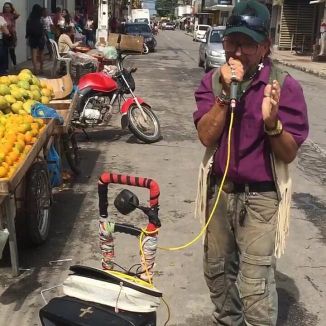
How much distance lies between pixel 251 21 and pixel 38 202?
265 cm

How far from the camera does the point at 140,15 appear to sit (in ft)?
208

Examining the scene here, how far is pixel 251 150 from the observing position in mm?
2682

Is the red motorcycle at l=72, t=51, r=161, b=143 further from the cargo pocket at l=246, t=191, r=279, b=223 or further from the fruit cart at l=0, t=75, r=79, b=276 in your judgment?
the cargo pocket at l=246, t=191, r=279, b=223

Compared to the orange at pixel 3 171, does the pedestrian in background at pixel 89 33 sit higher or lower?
lower

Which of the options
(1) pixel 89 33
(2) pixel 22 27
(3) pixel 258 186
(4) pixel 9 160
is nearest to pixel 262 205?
(3) pixel 258 186

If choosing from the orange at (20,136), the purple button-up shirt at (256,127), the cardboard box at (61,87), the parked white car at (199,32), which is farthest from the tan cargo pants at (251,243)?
the parked white car at (199,32)

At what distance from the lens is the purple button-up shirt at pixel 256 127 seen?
2611mm

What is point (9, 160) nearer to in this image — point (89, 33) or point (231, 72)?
point (231, 72)

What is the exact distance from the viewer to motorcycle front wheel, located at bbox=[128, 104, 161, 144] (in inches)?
334

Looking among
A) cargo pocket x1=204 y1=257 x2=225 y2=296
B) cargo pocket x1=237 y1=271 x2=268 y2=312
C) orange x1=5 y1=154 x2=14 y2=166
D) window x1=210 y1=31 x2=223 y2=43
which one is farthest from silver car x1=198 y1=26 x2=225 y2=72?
cargo pocket x1=237 y1=271 x2=268 y2=312

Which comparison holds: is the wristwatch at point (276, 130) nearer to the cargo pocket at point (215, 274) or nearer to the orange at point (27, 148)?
the cargo pocket at point (215, 274)

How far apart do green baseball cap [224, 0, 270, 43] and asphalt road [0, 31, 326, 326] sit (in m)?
1.95

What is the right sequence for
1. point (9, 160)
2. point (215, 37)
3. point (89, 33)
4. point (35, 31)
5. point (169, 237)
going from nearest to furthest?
point (9, 160), point (169, 237), point (35, 31), point (215, 37), point (89, 33)

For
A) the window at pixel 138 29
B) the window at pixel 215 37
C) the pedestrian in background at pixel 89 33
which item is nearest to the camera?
the window at pixel 215 37
